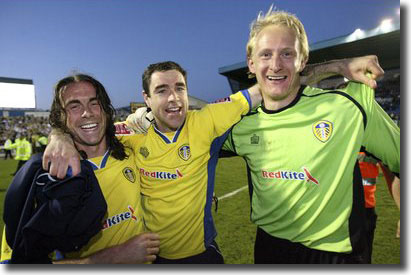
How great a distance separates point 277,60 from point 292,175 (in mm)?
702

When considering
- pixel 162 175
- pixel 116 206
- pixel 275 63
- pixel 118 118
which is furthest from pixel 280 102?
pixel 118 118

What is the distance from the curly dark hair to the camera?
1.84 m

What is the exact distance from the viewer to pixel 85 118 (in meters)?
1.79

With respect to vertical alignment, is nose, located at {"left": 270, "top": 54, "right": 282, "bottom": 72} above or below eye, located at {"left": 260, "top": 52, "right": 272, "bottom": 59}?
below

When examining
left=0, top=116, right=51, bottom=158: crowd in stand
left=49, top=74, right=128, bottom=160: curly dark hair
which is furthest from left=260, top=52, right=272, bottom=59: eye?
left=0, top=116, right=51, bottom=158: crowd in stand

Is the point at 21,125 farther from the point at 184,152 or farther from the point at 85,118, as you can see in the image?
the point at 184,152

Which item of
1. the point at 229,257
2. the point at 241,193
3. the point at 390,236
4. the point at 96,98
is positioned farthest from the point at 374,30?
the point at 96,98

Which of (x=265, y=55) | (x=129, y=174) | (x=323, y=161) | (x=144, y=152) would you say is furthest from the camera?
(x=144, y=152)

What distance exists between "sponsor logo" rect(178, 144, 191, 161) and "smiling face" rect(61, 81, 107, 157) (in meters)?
0.53

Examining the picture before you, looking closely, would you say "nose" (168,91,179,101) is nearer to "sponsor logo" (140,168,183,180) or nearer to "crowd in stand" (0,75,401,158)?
"sponsor logo" (140,168,183,180)

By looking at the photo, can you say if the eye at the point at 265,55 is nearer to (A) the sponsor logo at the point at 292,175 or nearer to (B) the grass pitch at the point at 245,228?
(A) the sponsor logo at the point at 292,175

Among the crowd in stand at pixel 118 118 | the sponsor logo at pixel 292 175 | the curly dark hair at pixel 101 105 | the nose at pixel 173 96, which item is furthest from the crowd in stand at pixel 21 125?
the sponsor logo at pixel 292 175

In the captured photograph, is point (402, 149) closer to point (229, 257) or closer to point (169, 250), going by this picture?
point (169, 250)

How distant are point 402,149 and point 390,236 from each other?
3203 mm
